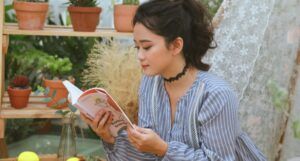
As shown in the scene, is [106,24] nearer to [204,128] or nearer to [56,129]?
[56,129]

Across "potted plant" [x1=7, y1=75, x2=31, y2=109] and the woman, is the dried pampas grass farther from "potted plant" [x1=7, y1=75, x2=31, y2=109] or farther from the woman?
"potted plant" [x1=7, y1=75, x2=31, y2=109]

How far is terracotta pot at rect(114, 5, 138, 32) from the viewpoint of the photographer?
9.66 feet

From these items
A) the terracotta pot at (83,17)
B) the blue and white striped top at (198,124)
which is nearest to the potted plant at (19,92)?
the terracotta pot at (83,17)

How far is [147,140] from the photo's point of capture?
1.70 m

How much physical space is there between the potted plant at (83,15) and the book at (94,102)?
1064mm

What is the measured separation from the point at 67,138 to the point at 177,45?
1105 mm

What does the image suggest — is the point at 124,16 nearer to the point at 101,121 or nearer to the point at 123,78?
the point at 123,78

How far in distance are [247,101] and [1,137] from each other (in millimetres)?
1264

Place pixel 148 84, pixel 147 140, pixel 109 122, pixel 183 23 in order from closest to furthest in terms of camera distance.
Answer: pixel 147 140 < pixel 183 23 < pixel 109 122 < pixel 148 84

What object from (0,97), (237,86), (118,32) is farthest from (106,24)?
(237,86)

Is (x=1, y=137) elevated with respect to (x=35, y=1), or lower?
lower

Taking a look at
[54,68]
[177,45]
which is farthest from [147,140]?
[54,68]

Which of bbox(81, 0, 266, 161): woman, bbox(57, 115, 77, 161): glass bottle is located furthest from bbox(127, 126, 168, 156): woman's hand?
bbox(57, 115, 77, 161): glass bottle

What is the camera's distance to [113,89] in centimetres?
240
